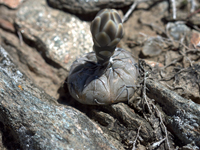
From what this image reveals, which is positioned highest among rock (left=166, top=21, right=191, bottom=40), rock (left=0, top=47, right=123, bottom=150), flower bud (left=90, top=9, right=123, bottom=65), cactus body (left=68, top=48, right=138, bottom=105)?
flower bud (left=90, top=9, right=123, bottom=65)

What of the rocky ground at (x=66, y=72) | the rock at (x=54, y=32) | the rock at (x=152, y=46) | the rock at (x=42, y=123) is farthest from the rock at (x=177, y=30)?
the rock at (x=42, y=123)

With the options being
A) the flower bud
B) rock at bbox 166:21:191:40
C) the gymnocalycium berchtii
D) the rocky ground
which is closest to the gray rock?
the rocky ground

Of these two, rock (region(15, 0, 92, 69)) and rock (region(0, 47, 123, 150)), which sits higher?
rock (region(15, 0, 92, 69))

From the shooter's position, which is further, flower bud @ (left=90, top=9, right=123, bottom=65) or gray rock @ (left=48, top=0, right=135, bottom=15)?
gray rock @ (left=48, top=0, right=135, bottom=15)

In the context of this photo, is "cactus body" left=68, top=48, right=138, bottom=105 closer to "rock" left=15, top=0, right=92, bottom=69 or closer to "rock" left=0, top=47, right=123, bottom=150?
"rock" left=0, top=47, right=123, bottom=150

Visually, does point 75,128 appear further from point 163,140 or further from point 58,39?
point 58,39

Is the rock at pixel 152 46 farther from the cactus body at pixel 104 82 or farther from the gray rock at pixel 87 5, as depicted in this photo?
the gray rock at pixel 87 5

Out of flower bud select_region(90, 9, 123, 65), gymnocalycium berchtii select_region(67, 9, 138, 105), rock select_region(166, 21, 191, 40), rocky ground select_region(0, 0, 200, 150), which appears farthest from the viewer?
rock select_region(166, 21, 191, 40)
